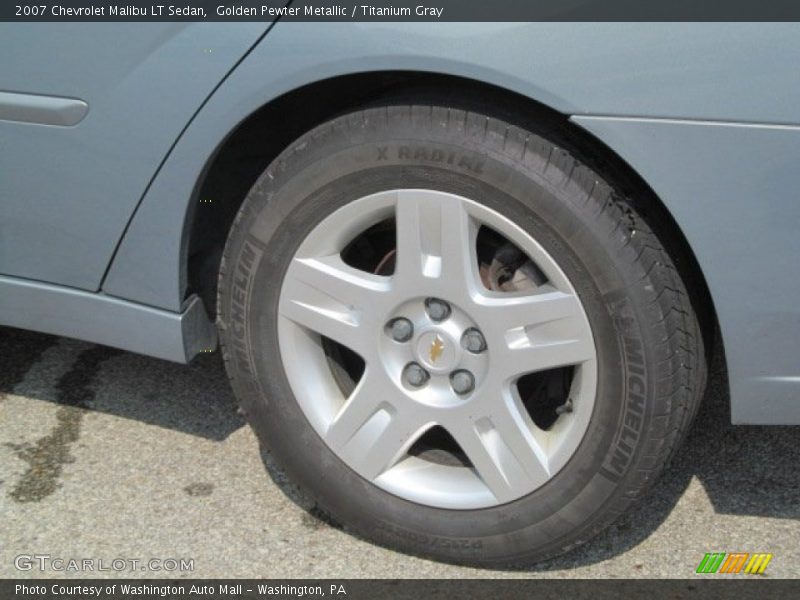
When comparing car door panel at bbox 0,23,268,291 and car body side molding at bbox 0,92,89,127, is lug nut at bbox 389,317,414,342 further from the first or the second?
car body side molding at bbox 0,92,89,127

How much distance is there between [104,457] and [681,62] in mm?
1734

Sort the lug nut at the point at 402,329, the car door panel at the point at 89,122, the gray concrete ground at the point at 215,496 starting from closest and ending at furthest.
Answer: the car door panel at the point at 89,122 < the lug nut at the point at 402,329 < the gray concrete ground at the point at 215,496

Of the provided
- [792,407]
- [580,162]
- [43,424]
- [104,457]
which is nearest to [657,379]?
[792,407]

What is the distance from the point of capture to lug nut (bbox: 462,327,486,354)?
238 centimetres

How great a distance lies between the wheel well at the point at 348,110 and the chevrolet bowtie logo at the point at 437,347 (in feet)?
1.54

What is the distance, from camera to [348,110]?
235cm

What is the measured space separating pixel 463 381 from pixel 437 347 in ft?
0.30

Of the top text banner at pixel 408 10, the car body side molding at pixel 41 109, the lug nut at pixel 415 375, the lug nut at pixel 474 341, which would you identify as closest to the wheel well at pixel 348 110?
the top text banner at pixel 408 10

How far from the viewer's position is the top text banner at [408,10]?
1.98 meters

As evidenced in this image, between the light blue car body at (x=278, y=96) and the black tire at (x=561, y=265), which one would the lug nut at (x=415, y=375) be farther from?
the light blue car body at (x=278, y=96)

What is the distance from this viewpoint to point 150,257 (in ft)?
8.41

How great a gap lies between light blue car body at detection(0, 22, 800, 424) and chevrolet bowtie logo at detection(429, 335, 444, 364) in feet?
1.79

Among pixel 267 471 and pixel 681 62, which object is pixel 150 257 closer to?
pixel 267 471

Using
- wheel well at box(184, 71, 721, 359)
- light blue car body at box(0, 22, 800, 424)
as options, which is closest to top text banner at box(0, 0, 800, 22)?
light blue car body at box(0, 22, 800, 424)
